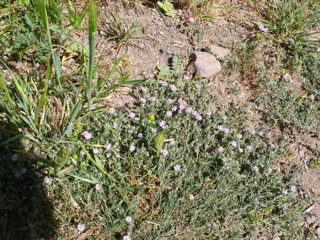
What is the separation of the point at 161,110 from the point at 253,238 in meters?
1.52

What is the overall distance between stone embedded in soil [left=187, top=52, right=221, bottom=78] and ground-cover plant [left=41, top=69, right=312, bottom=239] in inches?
23.1

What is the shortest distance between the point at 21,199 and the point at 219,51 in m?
2.77

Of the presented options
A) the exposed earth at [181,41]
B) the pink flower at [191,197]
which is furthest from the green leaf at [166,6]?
the pink flower at [191,197]

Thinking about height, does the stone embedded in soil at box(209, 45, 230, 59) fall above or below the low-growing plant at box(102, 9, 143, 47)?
below

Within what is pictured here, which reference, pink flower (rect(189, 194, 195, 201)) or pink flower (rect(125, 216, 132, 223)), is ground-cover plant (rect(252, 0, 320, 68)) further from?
pink flower (rect(125, 216, 132, 223))

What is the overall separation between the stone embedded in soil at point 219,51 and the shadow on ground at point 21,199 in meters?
2.45

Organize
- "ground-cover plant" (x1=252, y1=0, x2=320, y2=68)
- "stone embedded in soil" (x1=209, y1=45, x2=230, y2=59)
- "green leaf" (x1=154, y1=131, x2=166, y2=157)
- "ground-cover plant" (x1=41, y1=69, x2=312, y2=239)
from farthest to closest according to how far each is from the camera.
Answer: "ground-cover plant" (x1=252, y1=0, x2=320, y2=68) < "stone embedded in soil" (x1=209, y1=45, x2=230, y2=59) < "green leaf" (x1=154, y1=131, x2=166, y2=157) < "ground-cover plant" (x1=41, y1=69, x2=312, y2=239)

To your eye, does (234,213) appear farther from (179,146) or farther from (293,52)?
(293,52)

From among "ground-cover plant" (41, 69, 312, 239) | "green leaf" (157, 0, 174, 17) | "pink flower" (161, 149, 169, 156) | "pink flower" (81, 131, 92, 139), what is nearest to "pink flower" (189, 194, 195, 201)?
"ground-cover plant" (41, 69, 312, 239)

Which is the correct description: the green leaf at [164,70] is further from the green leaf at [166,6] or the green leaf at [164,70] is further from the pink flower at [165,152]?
the pink flower at [165,152]

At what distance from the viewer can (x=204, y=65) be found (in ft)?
12.3

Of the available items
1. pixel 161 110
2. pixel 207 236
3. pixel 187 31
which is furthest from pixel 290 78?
pixel 207 236

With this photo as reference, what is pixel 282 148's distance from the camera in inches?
130

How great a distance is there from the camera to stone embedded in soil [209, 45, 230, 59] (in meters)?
3.94
